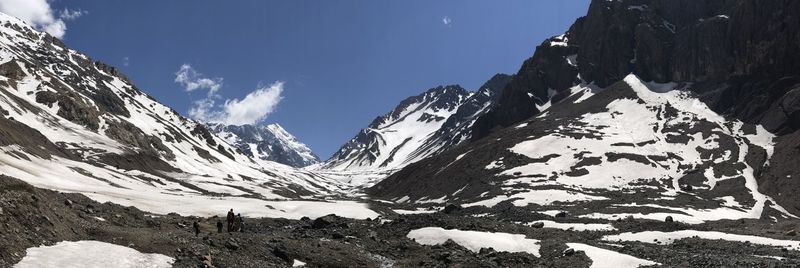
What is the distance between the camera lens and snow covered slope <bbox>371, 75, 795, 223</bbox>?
10019cm

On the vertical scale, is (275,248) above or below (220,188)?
below

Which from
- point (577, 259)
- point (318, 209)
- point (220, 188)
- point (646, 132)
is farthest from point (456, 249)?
point (646, 132)

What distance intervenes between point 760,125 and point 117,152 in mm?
176983

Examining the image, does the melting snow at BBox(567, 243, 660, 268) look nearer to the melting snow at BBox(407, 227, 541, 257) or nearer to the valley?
the valley

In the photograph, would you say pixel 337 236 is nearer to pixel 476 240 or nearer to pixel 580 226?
pixel 476 240

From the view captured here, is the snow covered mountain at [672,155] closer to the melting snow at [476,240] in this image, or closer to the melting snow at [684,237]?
the melting snow at [684,237]

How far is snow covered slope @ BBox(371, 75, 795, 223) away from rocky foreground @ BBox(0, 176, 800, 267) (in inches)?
1214

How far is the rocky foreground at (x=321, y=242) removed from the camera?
2784 centimetres

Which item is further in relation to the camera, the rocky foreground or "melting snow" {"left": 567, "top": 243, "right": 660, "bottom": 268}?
"melting snow" {"left": 567, "top": 243, "right": 660, "bottom": 268}

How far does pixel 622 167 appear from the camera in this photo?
13575 cm

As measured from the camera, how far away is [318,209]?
85500 millimetres

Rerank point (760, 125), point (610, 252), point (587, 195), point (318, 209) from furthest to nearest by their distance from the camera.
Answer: point (760, 125) → point (587, 195) → point (318, 209) → point (610, 252)

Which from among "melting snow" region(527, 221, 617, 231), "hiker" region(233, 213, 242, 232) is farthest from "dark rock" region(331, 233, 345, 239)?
"melting snow" region(527, 221, 617, 231)

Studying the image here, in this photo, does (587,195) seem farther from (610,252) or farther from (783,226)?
(610,252)
